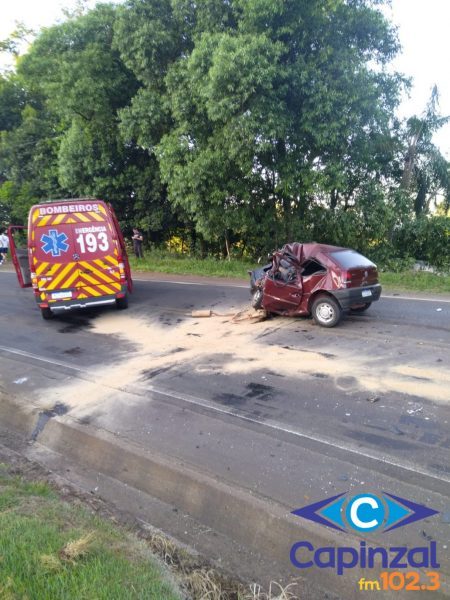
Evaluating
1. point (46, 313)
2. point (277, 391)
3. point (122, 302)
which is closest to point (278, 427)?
point (277, 391)

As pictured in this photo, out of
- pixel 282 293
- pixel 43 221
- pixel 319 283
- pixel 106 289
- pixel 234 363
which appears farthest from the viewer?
pixel 106 289

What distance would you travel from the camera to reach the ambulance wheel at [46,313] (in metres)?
11.5

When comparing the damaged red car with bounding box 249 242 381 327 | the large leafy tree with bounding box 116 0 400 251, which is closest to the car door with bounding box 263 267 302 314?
the damaged red car with bounding box 249 242 381 327

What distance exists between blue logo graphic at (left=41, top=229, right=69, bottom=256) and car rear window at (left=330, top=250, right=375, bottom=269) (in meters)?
6.29

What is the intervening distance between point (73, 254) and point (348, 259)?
643 centimetres

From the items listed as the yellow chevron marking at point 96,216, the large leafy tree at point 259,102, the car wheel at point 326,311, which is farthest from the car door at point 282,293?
the large leafy tree at point 259,102

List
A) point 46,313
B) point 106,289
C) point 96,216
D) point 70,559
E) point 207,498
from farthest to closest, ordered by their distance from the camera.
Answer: point 46,313 → point 106,289 → point 96,216 → point 207,498 → point 70,559

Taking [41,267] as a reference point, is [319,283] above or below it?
below

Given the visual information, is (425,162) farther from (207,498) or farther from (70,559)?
(70,559)

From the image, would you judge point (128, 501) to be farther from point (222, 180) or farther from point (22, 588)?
point (222, 180)

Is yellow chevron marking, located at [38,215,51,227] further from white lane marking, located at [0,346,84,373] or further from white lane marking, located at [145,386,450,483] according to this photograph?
white lane marking, located at [145,386,450,483]

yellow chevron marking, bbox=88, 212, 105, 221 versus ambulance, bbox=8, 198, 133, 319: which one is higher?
yellow chevron marking, bbox=88, 212, 105, 221

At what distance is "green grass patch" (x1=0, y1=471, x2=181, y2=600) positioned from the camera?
283cm

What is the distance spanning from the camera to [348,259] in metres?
9.18
